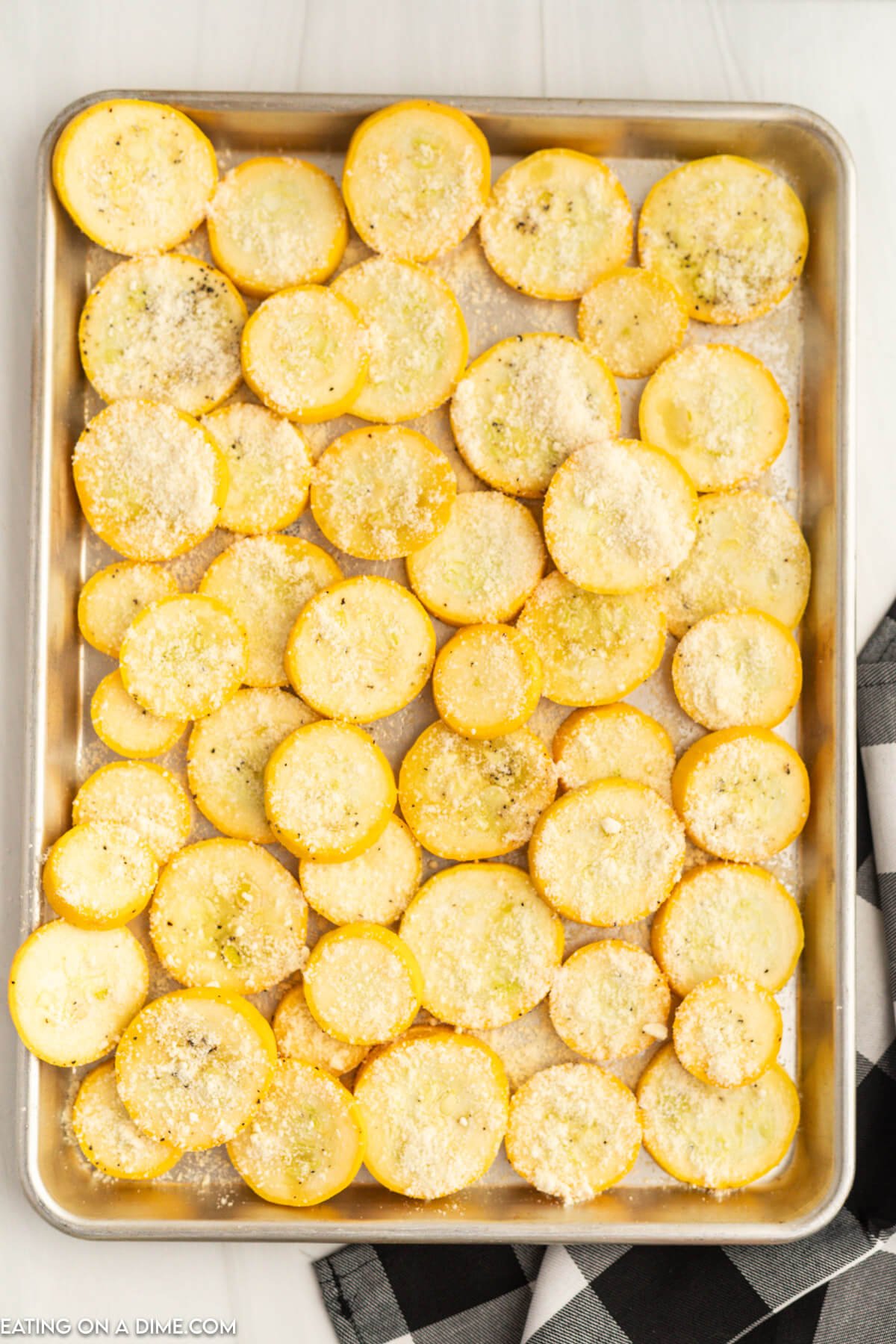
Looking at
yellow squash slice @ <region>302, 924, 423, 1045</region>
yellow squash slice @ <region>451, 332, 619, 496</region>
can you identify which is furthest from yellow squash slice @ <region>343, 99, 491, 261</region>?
yellow squash slice @ <region>302, 924, 423, 1045</region>

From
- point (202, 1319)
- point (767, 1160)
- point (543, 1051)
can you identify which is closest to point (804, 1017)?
point (767, 1160)

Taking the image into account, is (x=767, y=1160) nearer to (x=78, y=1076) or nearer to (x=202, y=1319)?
(x=202, y=1319)

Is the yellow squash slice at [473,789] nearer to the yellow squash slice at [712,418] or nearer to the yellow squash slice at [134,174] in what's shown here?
the yellow squash slice at [712,418]

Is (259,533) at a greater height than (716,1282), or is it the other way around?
(259,533)

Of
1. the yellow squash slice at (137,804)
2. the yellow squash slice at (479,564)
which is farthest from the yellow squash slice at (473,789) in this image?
the yellow squash slice at (137,804)

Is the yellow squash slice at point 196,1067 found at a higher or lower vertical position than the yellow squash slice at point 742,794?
lower
